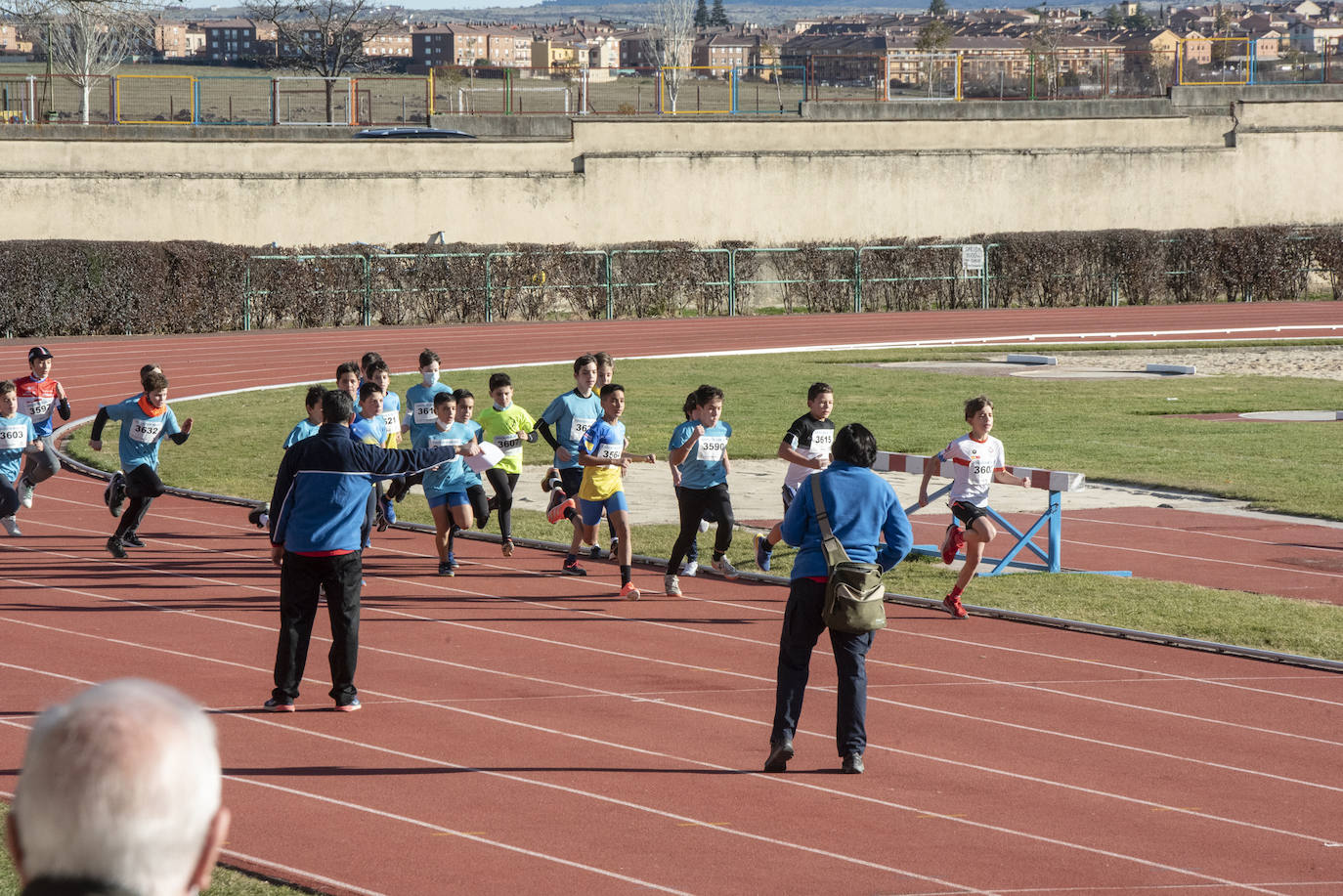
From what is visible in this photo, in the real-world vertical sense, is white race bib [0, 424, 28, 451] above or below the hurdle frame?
above

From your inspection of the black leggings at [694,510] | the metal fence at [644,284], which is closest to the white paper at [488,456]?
the black leggings at [694,510]

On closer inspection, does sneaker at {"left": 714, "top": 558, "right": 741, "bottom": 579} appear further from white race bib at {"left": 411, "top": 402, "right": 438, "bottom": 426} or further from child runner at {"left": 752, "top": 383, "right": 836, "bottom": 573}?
white race bib at {"left": 411, "top": 402, "right": 438, "bottom": 426}

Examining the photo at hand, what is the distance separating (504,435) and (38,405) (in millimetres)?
4966

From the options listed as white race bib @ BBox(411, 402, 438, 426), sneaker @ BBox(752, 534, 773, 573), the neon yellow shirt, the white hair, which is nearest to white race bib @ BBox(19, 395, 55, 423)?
white race bib @ BBox(411, 402, 438, 426)

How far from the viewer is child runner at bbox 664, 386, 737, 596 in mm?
12422

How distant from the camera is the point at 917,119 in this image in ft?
155

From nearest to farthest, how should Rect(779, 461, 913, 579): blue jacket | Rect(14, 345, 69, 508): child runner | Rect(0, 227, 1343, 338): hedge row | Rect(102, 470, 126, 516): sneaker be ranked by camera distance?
Rect(779, 461, 913, 579): blue jacket
Rect(102, 470, 126, 516): sneaker
Rect(14, 345, 69, 508): child runner
Rect(0, 227, 1343, 338): hedge row

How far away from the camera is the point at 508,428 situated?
45.3 ft

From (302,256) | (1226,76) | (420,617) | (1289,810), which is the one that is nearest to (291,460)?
(420,617)

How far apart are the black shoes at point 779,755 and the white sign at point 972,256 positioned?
118ft

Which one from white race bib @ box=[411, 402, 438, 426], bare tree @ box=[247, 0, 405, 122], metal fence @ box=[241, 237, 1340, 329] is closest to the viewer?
white race bib @ box=[411, 402, 438, 426]

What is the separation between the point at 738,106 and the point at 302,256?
18255mm

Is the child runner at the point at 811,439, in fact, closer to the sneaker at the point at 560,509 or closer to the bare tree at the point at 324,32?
the sneaker at the point at 560,509

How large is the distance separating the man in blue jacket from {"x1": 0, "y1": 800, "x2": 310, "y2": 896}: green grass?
2561mm
